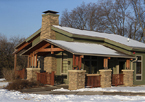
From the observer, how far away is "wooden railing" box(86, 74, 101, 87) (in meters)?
16.2

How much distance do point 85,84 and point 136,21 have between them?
94.3 feet

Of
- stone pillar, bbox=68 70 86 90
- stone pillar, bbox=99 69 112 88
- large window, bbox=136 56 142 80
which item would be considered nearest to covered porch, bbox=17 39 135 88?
large window, bbox=136 56 142 80

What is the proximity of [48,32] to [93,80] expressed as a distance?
6733 mm

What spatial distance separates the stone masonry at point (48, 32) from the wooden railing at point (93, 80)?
14.1ft

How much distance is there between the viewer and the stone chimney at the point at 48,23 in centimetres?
2060

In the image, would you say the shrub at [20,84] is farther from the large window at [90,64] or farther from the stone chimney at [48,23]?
the stone chimney at [48,23]

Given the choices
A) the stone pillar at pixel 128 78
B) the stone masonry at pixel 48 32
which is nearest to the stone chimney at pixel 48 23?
the stone masonry at pixel 48 32

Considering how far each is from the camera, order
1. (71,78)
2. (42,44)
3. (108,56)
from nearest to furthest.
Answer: (71,78) < (108,56) < (42,44)

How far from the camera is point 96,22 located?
44.8 meters

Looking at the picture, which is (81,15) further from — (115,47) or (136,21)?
(115,47)

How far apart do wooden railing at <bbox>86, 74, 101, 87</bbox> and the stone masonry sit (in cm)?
431

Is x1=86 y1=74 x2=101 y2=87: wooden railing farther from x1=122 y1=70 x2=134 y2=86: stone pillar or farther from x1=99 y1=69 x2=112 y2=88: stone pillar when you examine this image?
x1=122 y1=70 x2=134 y2=86: stone pillar

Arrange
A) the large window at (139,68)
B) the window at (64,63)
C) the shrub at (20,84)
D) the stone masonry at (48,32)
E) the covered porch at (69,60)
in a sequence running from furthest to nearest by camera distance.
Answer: the large window at (139,68)
the stone masonry at (48,32)
the window at (64,63)
the covered porch at (69,60)
the shrub at (20,84)

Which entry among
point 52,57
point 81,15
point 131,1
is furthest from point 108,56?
point 81,15
